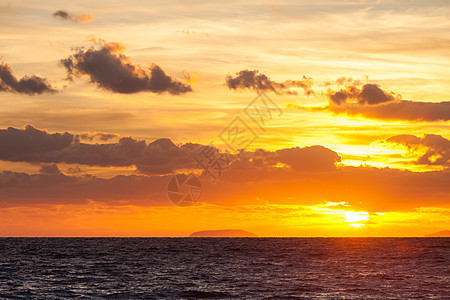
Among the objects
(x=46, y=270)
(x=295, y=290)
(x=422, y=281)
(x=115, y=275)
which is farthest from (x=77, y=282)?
(x=422, y=281)

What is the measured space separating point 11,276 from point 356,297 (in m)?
55.4

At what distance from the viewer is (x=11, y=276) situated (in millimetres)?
89812

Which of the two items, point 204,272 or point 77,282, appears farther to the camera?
point 204,272

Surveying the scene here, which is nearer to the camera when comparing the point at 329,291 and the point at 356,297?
the point at 356,297

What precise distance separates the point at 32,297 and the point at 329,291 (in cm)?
3538

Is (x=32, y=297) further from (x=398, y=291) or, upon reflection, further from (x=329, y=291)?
(x=398, y=291)

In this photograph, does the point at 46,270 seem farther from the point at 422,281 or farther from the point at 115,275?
the point at 422,281

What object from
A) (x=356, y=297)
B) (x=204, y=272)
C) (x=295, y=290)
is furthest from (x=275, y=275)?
(x=356, y=297)

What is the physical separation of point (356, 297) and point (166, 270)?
47534 millimetres

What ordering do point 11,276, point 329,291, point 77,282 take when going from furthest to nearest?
point 11,276, point 77,282, point 329,291

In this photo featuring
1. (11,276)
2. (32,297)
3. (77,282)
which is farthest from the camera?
(11,276)

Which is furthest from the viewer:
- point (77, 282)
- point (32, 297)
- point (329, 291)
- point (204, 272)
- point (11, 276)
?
point (204, 272)

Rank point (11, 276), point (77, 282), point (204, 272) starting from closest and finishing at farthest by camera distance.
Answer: point (77, 282) → point (11, 276) → point (204, 272)

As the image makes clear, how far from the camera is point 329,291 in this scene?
69.6 m
